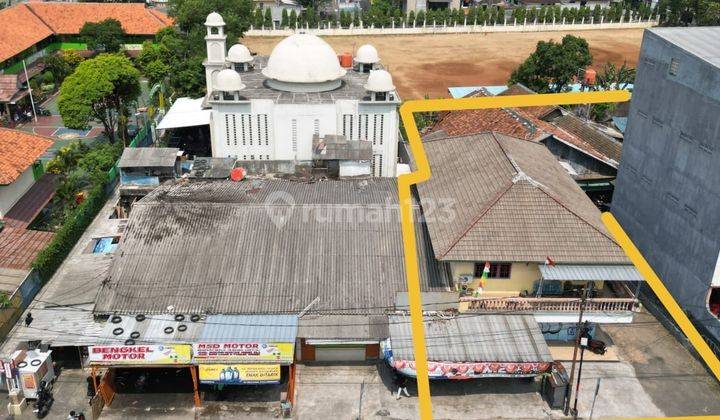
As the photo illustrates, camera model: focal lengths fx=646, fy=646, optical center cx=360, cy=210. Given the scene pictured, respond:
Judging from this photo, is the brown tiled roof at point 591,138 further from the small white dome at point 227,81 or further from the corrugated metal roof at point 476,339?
the small white dome at point 227,81

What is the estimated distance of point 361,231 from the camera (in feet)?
118

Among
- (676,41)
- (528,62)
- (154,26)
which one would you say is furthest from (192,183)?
(154,26)

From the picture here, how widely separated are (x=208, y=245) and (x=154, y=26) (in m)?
63.1

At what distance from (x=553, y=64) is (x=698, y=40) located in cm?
3125

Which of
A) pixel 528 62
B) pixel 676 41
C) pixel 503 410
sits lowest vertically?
pixel 503 410

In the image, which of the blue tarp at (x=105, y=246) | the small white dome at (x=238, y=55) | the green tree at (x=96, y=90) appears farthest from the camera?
the small white dome at (x=238, y=55)

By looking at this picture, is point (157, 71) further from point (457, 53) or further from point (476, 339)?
point (476, 339)

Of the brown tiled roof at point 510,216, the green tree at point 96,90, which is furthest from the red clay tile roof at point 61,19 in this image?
the brown tiled roof at point 510,216

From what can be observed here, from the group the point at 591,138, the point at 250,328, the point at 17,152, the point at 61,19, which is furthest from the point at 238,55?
the point at 61,19

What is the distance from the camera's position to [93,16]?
88125 millimetres

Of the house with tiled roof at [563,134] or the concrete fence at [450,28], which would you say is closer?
the house with tiled roof at [563,134]

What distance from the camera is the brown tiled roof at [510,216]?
102 feet

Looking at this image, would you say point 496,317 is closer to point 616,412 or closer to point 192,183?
point 616,412

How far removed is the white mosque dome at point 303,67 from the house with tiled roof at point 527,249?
18.0 metres
